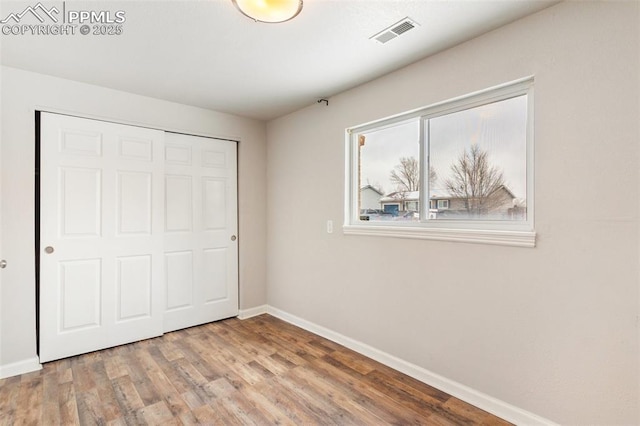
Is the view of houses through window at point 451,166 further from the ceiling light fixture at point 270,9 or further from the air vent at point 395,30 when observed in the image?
the ceiling light fixture at point 270,9

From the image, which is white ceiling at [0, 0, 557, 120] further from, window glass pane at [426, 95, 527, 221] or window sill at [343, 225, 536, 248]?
window sill at [343, 225, 536, 248]

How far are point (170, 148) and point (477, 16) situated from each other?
119 inches

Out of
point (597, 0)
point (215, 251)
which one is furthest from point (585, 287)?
point (215, 251)

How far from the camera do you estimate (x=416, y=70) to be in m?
2.44

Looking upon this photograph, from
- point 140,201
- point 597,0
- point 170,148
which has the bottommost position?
point 140,201

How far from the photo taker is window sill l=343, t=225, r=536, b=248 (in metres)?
1.87

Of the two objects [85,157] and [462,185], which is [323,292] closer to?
[462,185]

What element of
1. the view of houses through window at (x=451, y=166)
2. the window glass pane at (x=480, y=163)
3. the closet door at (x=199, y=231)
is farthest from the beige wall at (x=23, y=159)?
the window glass pane at (x=480, y=163)

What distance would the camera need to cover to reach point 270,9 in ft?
5.65

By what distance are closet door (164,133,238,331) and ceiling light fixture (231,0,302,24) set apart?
208cm

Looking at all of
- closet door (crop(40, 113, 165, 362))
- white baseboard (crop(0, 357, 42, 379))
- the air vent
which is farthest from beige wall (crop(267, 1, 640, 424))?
white baseboard (crop(0, 357, 42, 379))

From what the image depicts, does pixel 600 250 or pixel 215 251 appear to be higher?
pixel 600 250

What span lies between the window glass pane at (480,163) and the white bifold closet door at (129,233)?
96.9 inches

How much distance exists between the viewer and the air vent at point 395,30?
192 centimetres
